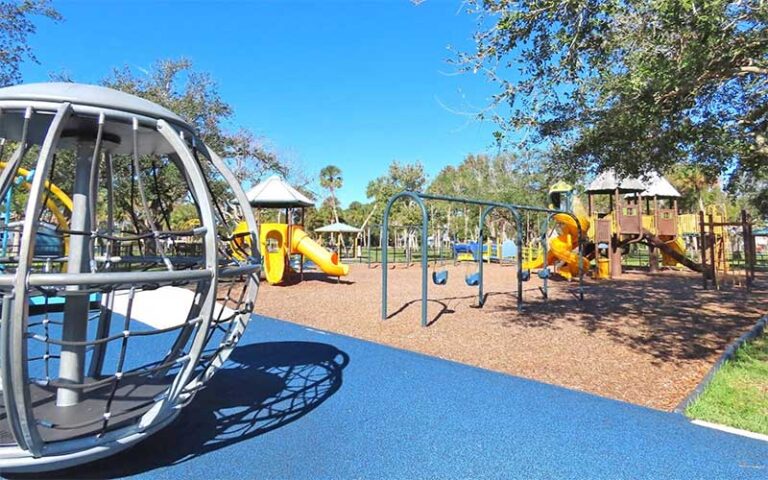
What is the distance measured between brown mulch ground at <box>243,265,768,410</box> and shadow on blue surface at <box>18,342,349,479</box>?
1.73 meters

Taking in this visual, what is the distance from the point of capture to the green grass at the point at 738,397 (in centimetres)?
396

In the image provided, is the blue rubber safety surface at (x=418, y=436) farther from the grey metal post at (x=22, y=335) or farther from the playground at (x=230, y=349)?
the grey metal post at (x=22, y=335)

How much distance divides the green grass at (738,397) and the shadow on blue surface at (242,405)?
3366 millimetres

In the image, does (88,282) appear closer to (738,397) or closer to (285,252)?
(738,397)

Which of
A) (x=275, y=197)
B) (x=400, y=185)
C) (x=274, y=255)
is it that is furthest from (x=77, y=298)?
(x=400, y=185)

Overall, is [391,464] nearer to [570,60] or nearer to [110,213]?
[110,213]

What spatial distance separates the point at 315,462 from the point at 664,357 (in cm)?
492

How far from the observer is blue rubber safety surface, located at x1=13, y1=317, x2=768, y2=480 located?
122 inches

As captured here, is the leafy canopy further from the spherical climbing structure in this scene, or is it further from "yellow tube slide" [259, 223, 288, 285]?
"yellow tube slide" [259, 223, 288, 285]

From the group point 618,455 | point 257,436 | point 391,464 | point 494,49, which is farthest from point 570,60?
point 257,436

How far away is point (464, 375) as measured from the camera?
209 inches

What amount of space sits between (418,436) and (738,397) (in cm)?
318

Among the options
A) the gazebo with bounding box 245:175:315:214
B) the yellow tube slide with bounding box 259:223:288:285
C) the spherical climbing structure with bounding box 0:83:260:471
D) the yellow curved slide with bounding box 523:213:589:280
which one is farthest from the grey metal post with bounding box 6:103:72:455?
the yellow curved slide with bounding box 523:213:589:280

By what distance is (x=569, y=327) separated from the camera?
26.6 feet
